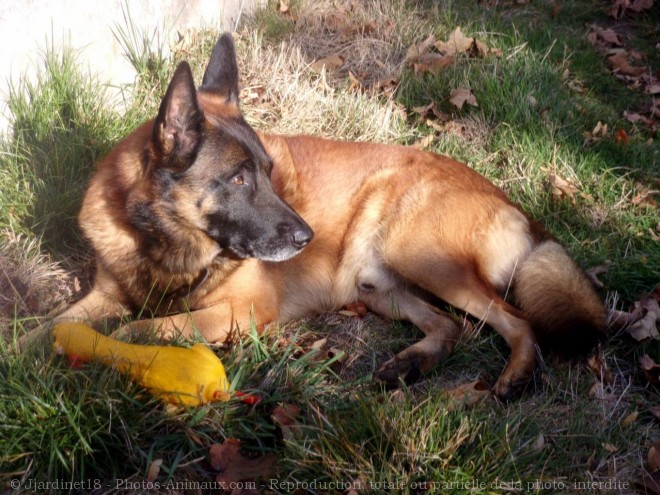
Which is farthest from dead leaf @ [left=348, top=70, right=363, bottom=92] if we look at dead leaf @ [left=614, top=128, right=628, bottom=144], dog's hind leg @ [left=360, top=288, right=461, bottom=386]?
dog's hind leg @ [left=360, top=288, right=461, bottom=386]

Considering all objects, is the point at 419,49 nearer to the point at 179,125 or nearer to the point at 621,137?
the point at 621,137

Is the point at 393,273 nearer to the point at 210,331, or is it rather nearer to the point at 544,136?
the point at 210,331

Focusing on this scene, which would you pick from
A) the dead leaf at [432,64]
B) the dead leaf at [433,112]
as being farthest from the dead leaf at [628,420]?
the dead leaf at [432,64]

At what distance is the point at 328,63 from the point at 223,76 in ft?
7.37

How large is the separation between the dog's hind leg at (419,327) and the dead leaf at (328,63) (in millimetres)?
2509

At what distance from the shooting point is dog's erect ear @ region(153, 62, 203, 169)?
2.93 metres

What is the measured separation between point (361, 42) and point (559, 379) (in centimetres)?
381

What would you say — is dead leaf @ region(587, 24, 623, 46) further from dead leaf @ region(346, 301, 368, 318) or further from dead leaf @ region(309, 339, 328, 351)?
dead leaf @ region(309, 339, 328, 351)

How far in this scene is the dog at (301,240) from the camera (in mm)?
3156

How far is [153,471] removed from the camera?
2.39m

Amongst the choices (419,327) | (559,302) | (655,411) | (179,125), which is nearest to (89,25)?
(179,125)

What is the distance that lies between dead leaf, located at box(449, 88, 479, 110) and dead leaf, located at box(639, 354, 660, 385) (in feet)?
8.72

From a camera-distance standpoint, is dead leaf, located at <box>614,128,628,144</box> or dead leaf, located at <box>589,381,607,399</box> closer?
dead leaf, located at <box>589,381,607,399</box>

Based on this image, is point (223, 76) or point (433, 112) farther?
point (433, 112)
